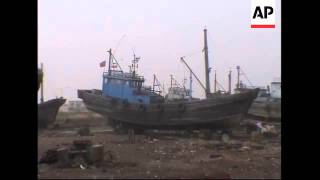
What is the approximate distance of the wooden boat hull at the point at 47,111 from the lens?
24531 millimetres

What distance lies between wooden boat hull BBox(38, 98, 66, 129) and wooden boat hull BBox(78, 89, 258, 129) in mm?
4054

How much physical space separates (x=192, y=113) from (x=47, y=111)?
29.0 feet

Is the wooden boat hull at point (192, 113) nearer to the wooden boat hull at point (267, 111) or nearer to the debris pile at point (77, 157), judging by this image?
the wooden boat hull at point (267, 111)

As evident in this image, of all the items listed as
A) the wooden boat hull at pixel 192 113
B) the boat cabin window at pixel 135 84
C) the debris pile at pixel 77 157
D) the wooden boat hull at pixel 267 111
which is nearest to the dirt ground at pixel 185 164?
the debris pile at pixel 77 157

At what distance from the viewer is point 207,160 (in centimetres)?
1148

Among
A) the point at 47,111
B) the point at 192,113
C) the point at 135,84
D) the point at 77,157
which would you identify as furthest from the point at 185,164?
the point at 47,111

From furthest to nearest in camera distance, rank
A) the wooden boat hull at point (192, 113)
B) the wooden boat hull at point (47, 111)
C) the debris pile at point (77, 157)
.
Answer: the wooden boat hull at point (47, 111)
the wooden boat hull at point (192, 113)
the debris pile at point (77, 157)

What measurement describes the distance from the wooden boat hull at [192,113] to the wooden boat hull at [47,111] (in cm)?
405

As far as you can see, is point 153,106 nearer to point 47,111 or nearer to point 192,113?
point 192,113

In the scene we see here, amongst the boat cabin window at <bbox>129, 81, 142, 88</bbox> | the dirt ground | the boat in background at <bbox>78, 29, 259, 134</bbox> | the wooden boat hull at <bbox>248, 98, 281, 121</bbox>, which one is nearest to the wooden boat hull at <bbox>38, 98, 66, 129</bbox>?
the boat in background at <bbox>78, 29, 259, 134</bbox>

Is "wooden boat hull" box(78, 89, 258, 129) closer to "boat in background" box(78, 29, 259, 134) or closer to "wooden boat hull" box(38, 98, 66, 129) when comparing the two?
"boat in background" box(78, 29, 259, 134)

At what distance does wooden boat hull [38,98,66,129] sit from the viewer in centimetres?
2453

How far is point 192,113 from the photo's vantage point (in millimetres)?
21469
